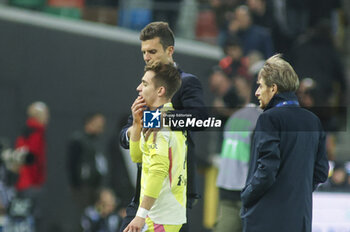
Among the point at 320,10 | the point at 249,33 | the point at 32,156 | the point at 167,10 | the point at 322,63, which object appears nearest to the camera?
the point at 249,33

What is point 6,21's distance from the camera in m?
12.1

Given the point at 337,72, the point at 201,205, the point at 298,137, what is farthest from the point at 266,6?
the point at 298,137

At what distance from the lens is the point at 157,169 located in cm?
426

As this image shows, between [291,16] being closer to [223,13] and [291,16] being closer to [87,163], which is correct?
[223,13]

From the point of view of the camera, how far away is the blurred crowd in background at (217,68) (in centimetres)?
907

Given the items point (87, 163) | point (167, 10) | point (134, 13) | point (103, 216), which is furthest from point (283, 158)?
point (134, 13)

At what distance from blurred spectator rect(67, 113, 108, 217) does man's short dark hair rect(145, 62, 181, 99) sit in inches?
240

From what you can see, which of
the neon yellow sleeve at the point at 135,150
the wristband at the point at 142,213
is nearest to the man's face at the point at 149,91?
the neon yellow sleeve at the point at 135,150

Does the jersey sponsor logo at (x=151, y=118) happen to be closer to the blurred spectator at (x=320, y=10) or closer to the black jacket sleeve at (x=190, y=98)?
the black jacket sleeve at (x=190, y=98)

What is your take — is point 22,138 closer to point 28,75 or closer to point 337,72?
point 28,75

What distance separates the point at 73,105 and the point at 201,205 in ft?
10.8

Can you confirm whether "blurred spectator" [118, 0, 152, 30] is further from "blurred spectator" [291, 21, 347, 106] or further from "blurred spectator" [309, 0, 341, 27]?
"blurred spectator" [291, 21, 347, 106]

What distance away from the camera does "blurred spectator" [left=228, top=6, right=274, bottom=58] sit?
9.09m

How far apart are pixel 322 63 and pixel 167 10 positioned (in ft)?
9.12
